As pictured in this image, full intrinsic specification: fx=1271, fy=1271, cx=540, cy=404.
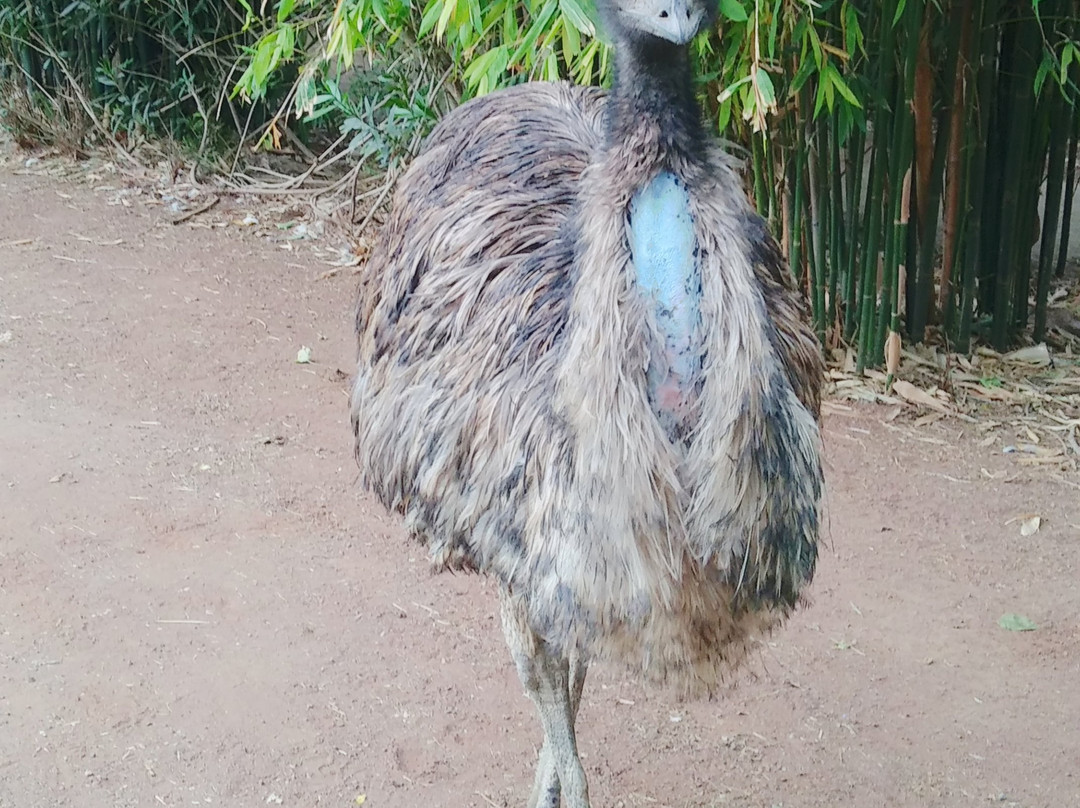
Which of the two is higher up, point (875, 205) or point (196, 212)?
point (875, 205)

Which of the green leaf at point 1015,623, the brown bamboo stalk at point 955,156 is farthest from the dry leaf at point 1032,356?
the green leaf at point 1015,623

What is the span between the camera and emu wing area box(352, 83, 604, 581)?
2.11m

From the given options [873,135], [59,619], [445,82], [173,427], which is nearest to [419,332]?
[59,619]

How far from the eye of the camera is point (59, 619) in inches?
130

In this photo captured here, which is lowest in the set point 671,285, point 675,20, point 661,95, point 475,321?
point 475,321

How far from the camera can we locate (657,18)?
1.83 meters

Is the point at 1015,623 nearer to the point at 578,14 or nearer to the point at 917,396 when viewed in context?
the point at 917,396

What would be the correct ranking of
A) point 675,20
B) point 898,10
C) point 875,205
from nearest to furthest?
point 675,20
point 898,10
point 875,205

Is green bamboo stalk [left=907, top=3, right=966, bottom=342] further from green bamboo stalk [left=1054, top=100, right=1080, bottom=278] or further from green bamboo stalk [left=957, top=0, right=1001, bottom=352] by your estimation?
green bamboo stalk [left=1054, top=100, right=1080, bottom=278]

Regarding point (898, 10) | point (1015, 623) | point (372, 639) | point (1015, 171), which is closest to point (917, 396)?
point (1015, 171)

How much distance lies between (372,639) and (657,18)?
1989 mm

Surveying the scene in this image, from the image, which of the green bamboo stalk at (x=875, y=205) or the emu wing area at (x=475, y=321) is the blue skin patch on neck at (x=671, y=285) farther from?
the green bamboo stalk at (x=875, y=205)

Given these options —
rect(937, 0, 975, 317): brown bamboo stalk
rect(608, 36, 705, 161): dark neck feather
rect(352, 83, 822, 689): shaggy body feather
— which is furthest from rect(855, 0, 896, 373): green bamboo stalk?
rect(608, 36, 705, 161): dark neck feather

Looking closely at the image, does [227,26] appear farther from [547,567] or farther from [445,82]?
[547,567]
